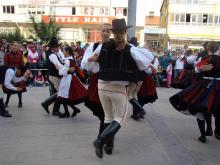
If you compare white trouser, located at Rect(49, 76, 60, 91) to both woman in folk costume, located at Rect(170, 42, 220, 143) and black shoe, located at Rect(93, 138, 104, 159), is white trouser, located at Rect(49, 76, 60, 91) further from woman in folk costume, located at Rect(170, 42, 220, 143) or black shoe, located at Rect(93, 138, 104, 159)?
black shoe, located at Rect(93, 138, 104, 159)

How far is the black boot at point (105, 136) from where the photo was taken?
4625 millimetres

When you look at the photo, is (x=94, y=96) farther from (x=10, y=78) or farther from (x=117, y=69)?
(x=10, y=78)

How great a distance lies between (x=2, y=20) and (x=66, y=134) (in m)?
51.0

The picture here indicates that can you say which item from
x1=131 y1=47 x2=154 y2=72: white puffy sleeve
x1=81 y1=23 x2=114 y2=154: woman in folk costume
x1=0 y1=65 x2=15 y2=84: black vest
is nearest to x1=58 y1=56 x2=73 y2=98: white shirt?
x1=0 y1=65 x2=15 y2=84: black vest

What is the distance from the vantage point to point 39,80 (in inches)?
530

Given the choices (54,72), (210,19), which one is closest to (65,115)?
(54,72)

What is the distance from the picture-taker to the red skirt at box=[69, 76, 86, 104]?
7266 mm

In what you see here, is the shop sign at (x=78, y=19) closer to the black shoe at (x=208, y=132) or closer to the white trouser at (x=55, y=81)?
the white trouser at (x=55, y=81)

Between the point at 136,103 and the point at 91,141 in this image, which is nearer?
the point at 91,141

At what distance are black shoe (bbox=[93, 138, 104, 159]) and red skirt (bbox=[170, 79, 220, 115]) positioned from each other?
5.49ft

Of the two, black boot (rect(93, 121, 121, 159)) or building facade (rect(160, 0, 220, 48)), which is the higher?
building facade (rect(160, 0, 220, 48))

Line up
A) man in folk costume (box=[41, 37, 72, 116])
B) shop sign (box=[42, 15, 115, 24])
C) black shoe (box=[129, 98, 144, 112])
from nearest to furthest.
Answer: black shoe (box=[129, 98, 144, 112]), man in folk costume (box=[41, 37, 72, 116]), shop sign (box=[42, 15, 115, 24])

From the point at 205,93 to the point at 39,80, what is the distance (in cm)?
→ 883

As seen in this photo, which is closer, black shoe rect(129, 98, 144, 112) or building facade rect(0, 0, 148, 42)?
black shoe rect(129, 98, 144, 112)
